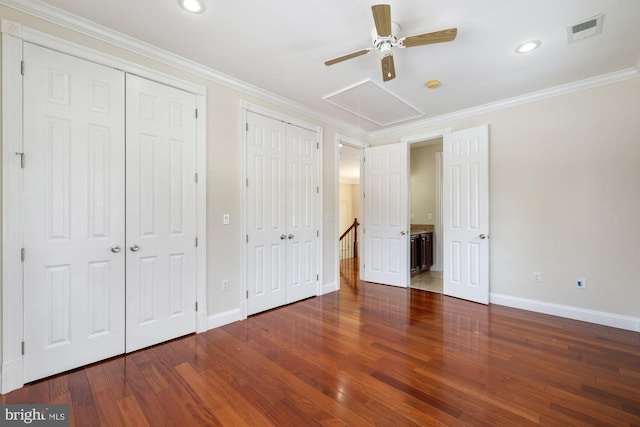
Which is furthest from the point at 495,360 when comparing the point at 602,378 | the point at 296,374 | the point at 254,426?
the point at 254,426

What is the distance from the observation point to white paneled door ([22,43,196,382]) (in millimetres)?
1984

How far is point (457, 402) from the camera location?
179cm

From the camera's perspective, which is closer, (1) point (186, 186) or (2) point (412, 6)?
(2) point (412, 6)

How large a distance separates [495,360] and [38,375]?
3.61 metres

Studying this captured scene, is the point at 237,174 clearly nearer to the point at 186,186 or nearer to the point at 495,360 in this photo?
the point at 186,186

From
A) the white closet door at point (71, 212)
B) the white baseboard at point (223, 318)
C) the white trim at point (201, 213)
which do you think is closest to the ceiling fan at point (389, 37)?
the white trim at point (201, 213)

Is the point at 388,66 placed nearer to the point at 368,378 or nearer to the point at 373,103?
the point at 373,103

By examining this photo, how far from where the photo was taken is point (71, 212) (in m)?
2.11

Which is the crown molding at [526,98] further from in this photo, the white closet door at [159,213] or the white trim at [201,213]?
the white closet door at [159,213]

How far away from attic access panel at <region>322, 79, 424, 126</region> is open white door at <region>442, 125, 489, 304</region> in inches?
31.4

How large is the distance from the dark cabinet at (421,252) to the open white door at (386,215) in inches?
27.1

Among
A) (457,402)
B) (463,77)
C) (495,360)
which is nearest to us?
(457,402)

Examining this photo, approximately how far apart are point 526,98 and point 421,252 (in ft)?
10.2

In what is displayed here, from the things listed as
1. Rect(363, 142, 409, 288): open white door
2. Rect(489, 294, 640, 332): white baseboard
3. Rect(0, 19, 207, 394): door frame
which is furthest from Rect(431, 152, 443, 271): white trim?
Rect(0, 19, 207, 394): door frame
